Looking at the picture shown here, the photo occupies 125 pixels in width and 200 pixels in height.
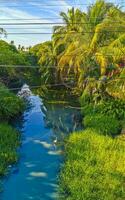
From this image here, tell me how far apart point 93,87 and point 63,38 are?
10165 millimetres

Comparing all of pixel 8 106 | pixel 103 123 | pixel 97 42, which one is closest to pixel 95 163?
pixel 103 123

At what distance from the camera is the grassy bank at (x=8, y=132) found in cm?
1373

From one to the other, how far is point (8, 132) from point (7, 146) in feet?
4.95

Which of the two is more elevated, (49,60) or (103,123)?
(49,60)

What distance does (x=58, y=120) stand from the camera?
21.0 meters

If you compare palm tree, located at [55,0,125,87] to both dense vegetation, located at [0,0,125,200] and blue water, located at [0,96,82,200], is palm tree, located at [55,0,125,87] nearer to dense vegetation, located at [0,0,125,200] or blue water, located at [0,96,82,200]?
dense vegetation, located at [0,0,125,200]

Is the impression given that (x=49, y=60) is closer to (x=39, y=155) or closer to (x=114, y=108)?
(x=114, y=108)

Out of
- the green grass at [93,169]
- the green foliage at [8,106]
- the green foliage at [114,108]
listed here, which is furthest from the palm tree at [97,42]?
the green grass at [93,169]

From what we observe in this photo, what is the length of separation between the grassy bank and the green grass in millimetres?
1930

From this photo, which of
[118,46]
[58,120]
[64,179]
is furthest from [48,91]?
[64,179]

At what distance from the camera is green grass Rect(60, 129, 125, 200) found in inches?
423

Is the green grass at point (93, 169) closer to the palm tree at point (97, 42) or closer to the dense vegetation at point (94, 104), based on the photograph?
the dense vegetation at point (94, 104)

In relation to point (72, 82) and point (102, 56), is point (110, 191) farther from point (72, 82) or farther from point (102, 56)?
point (72, 82)

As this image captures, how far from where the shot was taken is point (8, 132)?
53.5 feet
